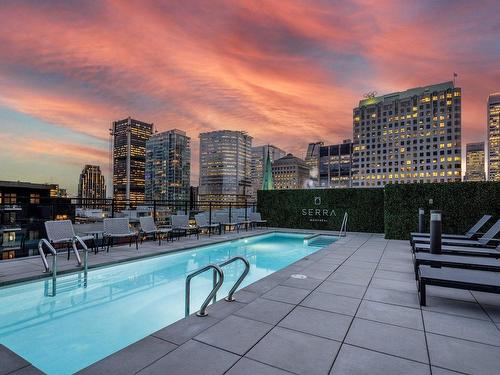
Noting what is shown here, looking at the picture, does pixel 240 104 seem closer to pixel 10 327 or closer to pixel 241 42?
pixel 241 42

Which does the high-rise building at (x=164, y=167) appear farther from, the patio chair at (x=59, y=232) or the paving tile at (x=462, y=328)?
the paving tile at (x=462, y=328)

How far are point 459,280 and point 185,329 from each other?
11.6 feet

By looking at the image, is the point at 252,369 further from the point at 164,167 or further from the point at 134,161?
the point at 164,167

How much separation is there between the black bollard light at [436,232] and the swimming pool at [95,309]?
13.0 ft

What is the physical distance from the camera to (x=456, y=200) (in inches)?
400

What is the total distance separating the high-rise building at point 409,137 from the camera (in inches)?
3898

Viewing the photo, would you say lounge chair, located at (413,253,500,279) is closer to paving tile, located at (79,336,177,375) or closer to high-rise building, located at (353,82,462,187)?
paving tile, located at (79,336,177,375)

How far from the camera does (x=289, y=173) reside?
14488 centimetres

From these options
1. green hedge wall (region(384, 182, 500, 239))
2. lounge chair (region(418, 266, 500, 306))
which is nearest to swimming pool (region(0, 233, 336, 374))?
lounge chair (region(418, 266, 500, 306))

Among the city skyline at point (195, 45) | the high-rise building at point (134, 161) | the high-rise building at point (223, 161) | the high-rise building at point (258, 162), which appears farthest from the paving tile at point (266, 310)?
the high-rise building at point (258, 162)

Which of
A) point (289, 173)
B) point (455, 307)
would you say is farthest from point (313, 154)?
point (455, 307)

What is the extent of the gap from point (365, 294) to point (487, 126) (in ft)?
688

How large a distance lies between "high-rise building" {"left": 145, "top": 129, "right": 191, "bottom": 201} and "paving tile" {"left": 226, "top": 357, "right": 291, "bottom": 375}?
11143 cm

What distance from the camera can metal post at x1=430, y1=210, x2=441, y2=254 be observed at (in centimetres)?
515
